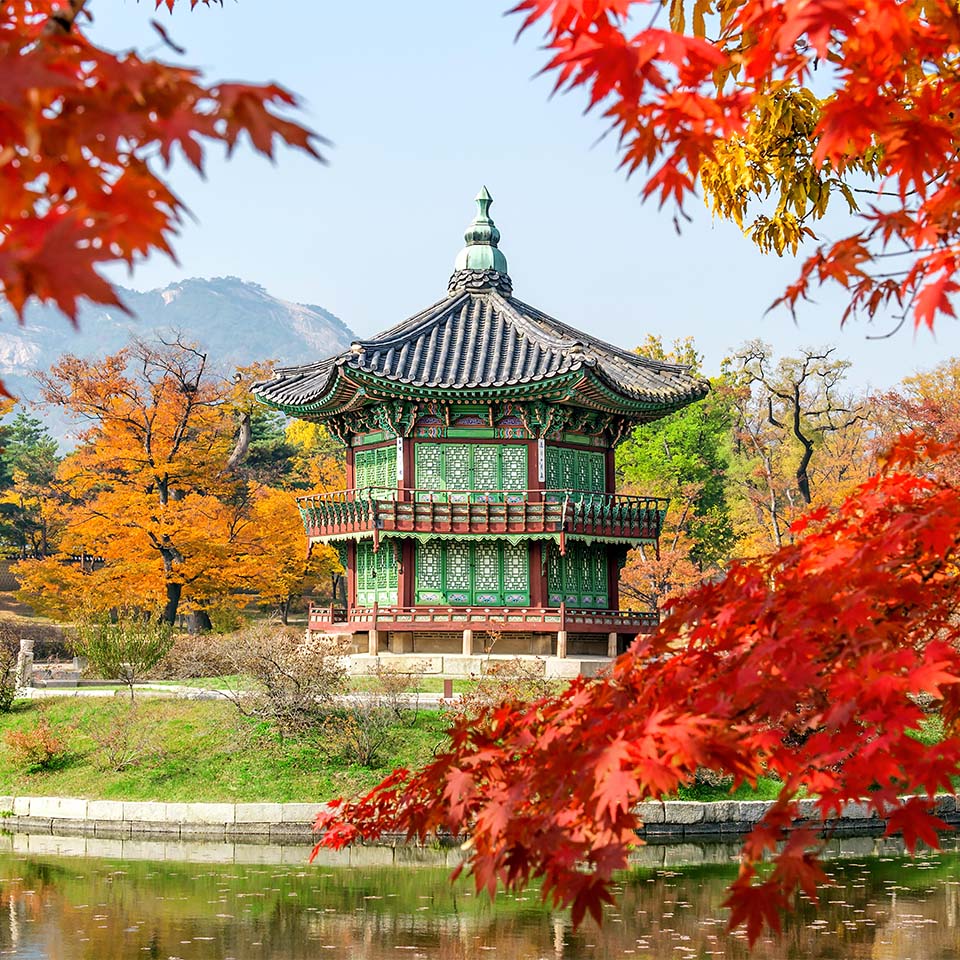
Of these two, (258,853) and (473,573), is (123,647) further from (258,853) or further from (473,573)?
(258,853)

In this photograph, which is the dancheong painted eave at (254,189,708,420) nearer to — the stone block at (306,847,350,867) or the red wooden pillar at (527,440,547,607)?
the red wooden pillar at (527,440,547,607)

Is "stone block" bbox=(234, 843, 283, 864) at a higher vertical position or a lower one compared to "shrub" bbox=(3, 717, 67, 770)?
lower

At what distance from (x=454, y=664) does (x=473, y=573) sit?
2712mm

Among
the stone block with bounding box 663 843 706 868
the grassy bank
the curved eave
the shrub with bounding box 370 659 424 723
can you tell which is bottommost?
the stone block with bounding box 663 843 706 868

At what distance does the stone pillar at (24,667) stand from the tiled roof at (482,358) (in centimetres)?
747

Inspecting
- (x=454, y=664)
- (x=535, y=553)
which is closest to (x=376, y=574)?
(x=535, y=553)

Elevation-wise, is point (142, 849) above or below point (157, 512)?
below

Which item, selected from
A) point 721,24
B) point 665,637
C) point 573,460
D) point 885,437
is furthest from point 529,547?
point 665,637

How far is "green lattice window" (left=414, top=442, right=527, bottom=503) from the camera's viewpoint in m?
25.5

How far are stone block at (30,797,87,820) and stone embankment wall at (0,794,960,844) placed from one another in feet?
0.05

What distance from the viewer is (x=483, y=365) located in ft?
Result: 84.2

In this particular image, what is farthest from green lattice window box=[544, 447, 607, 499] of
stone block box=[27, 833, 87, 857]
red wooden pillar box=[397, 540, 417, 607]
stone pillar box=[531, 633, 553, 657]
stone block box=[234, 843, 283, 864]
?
stone block box=[27, 833, 87, 857]

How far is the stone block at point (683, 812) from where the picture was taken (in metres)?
16.6

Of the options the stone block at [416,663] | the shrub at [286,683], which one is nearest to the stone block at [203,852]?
the shrub at [286,683]
